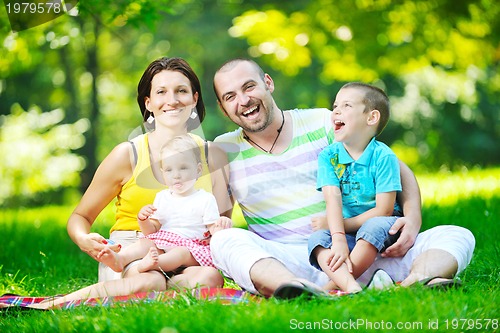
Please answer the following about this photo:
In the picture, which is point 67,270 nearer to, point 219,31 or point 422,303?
point 422,303

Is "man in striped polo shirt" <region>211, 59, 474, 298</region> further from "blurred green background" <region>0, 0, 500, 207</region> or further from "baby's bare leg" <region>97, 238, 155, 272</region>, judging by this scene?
"blurred green background" <region>0, 0, 500, 207</region>

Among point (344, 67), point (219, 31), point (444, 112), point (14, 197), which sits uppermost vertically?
point (219, 31)

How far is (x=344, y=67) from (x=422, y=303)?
27.9 ft

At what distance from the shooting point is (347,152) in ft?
12.0

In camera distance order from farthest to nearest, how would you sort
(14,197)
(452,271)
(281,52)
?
1. (14,197)
2. (281,52)
3. (452,271)

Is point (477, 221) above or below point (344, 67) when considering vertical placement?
below

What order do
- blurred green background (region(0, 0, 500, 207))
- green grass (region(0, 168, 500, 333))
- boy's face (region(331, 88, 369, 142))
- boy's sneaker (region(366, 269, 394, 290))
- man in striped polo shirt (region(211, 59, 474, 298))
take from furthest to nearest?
blurred green background (region(0, 0, 500, 207))
boy's face (region(331, 88, 369, 142))
man in striped polo shirt (region(211, 59, 474, 298))
boy's sneaker (region(366, 269, 394, 290))
green grass (region(0, 168, 500, 333))

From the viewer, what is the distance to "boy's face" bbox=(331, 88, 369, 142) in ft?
11.8

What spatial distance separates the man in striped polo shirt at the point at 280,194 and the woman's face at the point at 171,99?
0.18 meters

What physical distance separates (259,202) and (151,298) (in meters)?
0.88

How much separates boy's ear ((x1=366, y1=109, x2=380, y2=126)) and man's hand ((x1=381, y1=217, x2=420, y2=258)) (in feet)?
1.65

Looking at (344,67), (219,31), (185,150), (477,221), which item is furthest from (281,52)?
(185,150)

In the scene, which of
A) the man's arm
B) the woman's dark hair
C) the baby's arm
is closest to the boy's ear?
the man's arm

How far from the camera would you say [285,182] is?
390 cm
